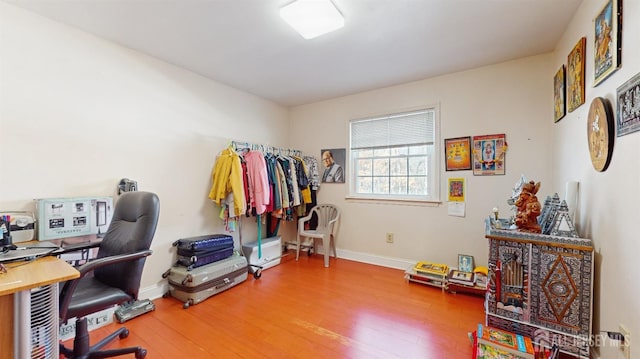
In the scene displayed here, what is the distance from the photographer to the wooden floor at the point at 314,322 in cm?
169

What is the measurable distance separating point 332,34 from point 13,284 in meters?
2.38

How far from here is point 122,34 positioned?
2107 mm

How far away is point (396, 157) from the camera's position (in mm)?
3379

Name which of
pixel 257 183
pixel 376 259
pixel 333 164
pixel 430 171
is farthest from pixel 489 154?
pixel 257 183

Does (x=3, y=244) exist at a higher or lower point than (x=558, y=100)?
lower

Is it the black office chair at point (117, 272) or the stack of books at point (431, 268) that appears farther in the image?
the stack of books at point (431, 268)

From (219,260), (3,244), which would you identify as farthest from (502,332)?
(3,244)

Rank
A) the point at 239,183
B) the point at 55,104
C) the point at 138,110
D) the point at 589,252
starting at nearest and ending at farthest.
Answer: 1. the point at 589,252
2. the point at 55,104
3. the point at 138,110
4. the point at 239,183

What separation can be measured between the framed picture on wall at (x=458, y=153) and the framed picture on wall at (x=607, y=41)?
1.34 meters

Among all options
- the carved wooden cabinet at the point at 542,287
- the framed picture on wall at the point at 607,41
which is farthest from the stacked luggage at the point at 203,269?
the framed picture on wall at the point at 607,41

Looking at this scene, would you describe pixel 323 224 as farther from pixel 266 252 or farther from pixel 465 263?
pixel 465 263

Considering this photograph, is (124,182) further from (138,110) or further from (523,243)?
(523,243)

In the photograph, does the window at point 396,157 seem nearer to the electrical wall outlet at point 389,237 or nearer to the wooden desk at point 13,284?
the electrical wall outlet at point 389,237

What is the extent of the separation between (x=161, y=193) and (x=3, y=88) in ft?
4.15
